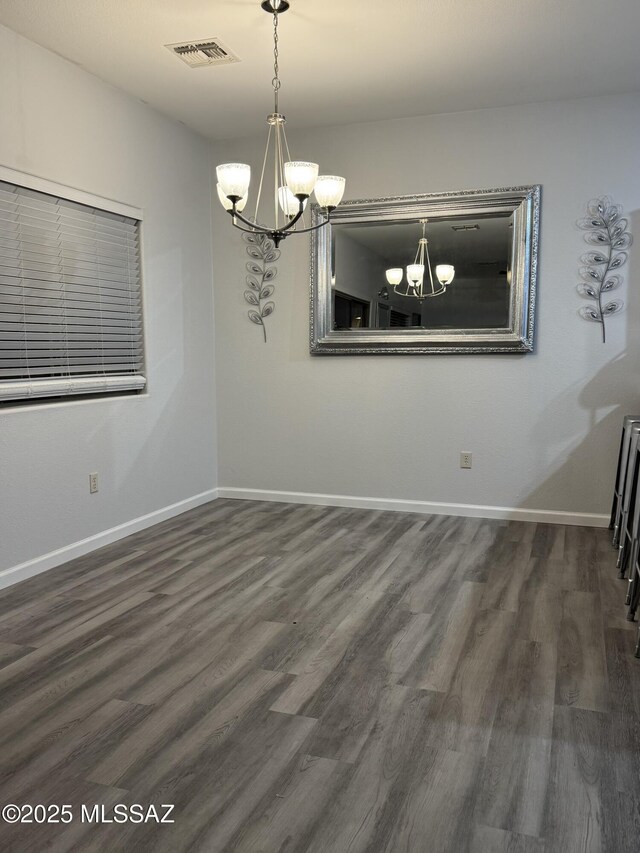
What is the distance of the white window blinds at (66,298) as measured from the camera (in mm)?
3344

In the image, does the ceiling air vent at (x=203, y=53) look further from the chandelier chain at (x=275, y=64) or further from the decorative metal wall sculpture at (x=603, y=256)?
the decorative metal wall sculpture at (x=603, y=256)

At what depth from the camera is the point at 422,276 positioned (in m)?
4.60

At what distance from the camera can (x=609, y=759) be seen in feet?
6.25

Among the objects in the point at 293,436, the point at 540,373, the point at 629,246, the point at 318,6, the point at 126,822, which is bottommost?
the point at 126,822

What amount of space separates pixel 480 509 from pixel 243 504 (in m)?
1.74

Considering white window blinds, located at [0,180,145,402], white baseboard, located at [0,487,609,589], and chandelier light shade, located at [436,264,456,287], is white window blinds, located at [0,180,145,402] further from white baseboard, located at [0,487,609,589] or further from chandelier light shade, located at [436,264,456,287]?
chandelier light shade, located at [436,264,456,287]

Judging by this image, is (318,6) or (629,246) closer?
(318,6)

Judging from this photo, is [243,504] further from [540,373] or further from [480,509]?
[540,373]

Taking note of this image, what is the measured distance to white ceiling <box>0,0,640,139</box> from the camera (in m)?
3.08

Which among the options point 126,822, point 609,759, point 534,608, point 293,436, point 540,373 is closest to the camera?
point 126,822

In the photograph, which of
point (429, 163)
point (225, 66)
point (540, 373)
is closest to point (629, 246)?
point (540, 373)

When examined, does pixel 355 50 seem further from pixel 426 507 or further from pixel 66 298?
pixel 426 507

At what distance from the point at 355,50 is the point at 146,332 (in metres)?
2.07

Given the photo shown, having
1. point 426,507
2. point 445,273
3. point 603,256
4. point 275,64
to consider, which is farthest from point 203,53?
point 426,507
